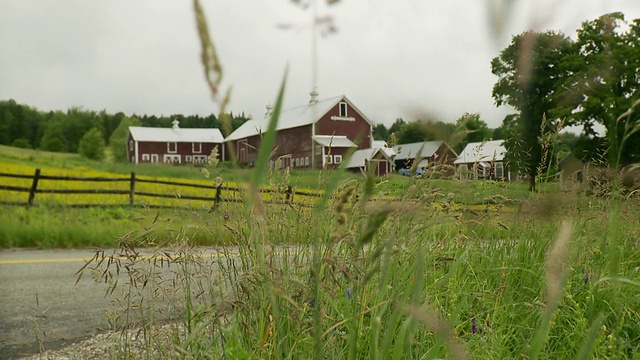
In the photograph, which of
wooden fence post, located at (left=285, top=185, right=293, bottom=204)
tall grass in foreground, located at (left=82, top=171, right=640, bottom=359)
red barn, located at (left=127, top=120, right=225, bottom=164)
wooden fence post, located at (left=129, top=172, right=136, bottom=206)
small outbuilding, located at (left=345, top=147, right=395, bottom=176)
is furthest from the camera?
red barn, located at (left=127, top=120, right=225, bottom=164)

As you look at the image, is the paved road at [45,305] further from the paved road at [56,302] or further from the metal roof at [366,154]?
the metal roof at [366,154]

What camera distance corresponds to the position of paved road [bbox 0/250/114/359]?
2771 mm

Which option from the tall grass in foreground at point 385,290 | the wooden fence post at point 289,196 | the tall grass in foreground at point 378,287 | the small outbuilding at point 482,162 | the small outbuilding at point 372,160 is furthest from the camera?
the small outbuilding at point 482,162

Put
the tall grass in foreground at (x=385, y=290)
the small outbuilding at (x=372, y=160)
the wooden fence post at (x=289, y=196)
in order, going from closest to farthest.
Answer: the small outbuilding at (x=372, y=160), the tall grass in foreground at (x=385, y=290), the wooden fence post at (x=289, y=196)

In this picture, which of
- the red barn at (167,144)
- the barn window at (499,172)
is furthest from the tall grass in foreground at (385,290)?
the red barn at (167,144)

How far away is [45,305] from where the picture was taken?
11.6 ft

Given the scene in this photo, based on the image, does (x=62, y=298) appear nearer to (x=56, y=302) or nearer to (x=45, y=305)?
(x=56, y=302)

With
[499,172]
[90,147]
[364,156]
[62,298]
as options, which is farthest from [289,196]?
[90,147]

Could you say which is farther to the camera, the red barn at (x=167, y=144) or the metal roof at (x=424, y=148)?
the red barn at (x=167, y=144)

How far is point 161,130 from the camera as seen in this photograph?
149ft

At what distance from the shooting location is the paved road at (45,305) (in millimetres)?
2771

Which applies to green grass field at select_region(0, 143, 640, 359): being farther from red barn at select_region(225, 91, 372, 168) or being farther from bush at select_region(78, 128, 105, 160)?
bush at select_region(78, 128, 105, 160)

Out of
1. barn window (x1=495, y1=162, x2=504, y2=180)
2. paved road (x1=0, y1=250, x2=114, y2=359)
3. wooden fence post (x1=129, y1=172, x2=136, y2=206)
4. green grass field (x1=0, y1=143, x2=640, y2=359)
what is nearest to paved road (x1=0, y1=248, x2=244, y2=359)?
paved road (x1=0, y1=250, x2=114, y2=359)

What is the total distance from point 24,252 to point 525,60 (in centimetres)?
698
